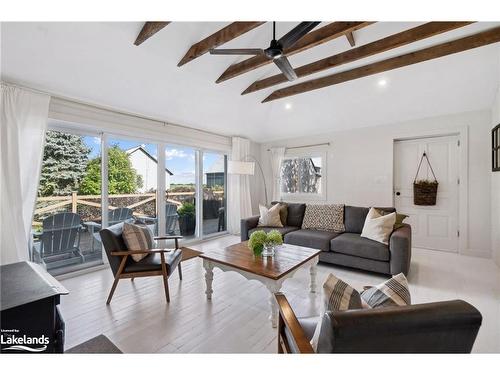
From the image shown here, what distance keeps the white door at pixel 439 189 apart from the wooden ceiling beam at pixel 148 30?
430cm

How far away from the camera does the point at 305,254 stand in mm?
2492

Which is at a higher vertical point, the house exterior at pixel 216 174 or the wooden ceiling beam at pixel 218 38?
the wooden ceiling beam at pixel 218 38

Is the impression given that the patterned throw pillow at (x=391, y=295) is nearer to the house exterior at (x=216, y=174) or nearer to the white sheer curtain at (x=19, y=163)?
the white sheer curtain at (x=19, y=163)

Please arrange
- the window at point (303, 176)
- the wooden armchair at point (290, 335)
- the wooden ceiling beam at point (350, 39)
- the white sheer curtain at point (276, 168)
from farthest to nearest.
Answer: the white sheer curtain at point (276, 168) < the window at point (303, 176) < the wooden ceiling beam at point (350, 39) < the wooden armchair at point (290, 335)

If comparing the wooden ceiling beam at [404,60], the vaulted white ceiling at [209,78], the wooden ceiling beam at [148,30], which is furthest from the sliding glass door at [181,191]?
A: the wooden ceiling beam at [404,60]

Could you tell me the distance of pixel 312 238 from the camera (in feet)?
11.2

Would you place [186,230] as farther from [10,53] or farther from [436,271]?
[436,271]

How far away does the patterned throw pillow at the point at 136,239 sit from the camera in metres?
2.48

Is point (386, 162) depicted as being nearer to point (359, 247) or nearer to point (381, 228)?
point (381, 228)

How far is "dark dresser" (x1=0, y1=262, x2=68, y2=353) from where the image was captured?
101 cm

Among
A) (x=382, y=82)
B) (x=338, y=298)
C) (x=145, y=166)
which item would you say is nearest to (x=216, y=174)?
(x=145, y=166)

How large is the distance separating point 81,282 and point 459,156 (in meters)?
5.85

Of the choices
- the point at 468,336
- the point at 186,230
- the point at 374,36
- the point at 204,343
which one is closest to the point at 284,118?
the point at 374,36

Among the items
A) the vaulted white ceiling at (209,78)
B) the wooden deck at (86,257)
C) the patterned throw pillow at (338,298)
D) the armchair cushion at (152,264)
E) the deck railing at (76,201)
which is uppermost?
the vaulted white ceiling at (209,78)
